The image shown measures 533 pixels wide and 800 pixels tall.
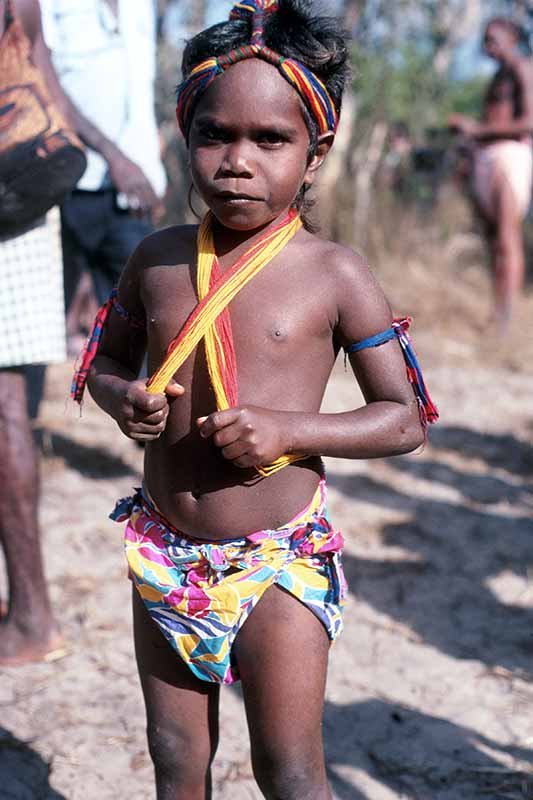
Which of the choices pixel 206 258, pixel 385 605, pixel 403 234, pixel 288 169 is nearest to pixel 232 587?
pixel 206 258

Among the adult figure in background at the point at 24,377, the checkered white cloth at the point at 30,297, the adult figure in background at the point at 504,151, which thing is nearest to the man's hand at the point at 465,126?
the adult figure in background at the point at 504,151

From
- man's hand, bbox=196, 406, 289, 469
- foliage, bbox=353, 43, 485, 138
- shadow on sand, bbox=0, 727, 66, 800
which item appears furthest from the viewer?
foliage, bbox=353, 43, 485, 138

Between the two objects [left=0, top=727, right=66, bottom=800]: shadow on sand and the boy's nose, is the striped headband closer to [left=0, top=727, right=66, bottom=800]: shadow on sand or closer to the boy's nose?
the boy's nose

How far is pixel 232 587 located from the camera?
1.62m

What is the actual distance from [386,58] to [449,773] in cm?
766

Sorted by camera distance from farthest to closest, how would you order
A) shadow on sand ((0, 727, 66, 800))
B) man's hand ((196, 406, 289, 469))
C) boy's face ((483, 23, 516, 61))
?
boy's face ((483, 23, 516, 61)), shadow on sand ((0, 727, 66, 800)), man's hand ((196, 406, 289, 469))

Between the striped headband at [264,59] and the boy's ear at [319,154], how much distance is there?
0.5 inches

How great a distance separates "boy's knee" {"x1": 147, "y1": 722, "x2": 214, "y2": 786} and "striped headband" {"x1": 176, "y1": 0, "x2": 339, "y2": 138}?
43.2 inches

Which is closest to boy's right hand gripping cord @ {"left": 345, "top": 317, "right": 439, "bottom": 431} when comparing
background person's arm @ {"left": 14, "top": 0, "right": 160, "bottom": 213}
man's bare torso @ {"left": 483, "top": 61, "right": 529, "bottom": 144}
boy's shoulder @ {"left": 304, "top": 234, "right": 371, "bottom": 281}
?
boy's shoulder @ {"left": 304, "top": 234, "right": 371, "bottom": 281}

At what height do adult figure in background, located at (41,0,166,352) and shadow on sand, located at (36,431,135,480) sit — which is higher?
adult figure in background, located at (41,0,166,352)

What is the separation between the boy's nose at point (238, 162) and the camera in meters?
1.51

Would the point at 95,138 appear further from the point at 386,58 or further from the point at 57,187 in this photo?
the point at 386,58

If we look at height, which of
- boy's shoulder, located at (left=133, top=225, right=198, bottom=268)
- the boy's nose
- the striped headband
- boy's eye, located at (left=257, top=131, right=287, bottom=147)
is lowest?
boy's shoulder, located at (left=133, top=225, right=198, bottom=268)

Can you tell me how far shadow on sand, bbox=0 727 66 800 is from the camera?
7.36 ft
